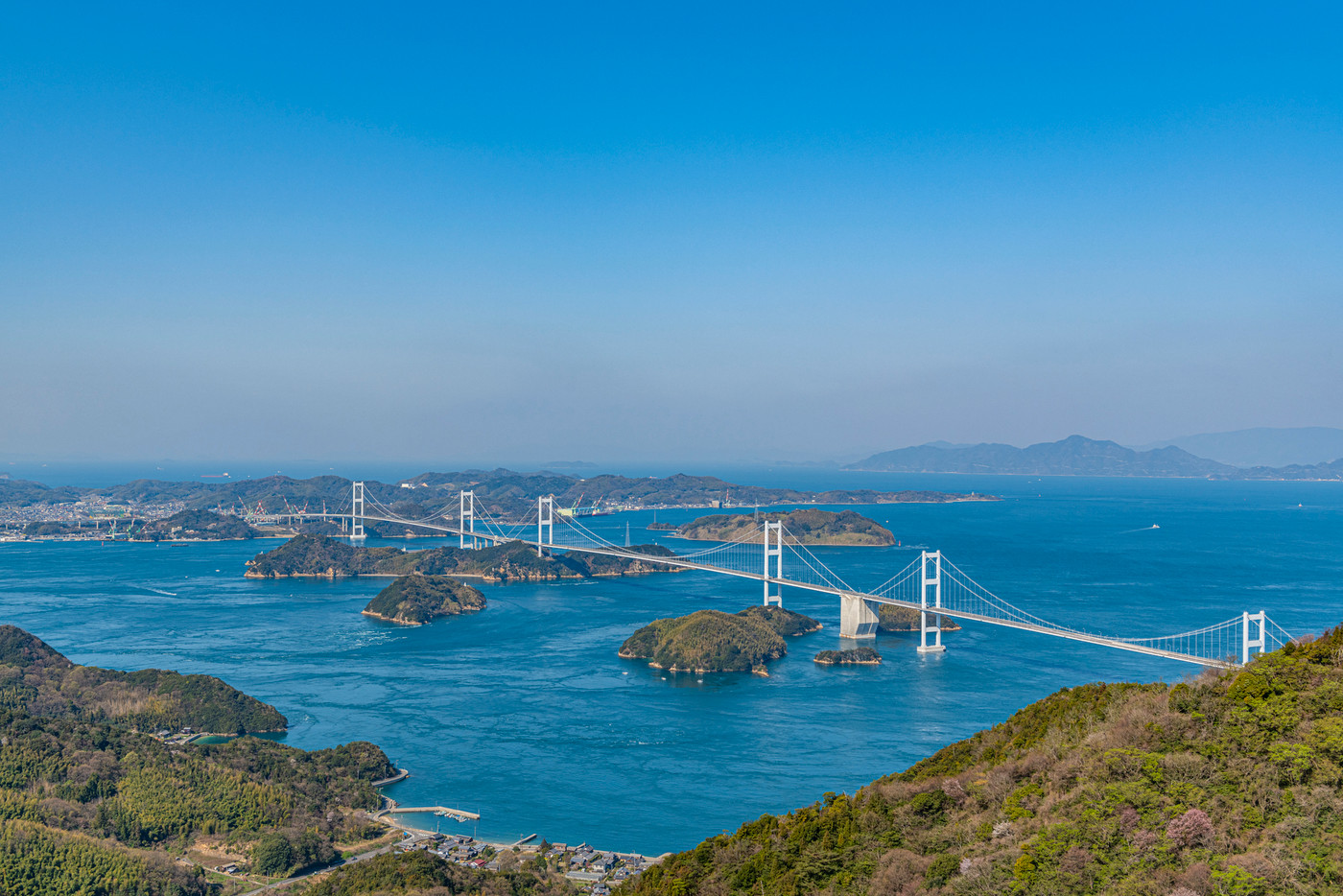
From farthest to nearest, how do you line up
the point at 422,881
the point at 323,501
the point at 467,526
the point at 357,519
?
the point at 323,501 → the point at 467,526 → the point at 357,519 → the point at 422,881

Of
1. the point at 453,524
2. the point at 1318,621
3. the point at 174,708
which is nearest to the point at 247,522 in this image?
the point at 453,524

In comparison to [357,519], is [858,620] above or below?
below

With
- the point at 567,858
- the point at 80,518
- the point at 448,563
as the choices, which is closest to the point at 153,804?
the point at 567,858

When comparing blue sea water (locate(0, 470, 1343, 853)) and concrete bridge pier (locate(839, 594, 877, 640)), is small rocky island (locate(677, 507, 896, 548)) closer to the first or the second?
blue sea water (locate(0, 470, 1343, 853))

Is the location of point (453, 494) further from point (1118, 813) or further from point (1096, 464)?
point (1096, 464)

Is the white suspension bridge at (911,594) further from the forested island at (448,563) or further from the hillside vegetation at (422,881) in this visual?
the hillside vegetation at (422,881)

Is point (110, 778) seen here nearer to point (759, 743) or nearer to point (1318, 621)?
point (759, 743)
